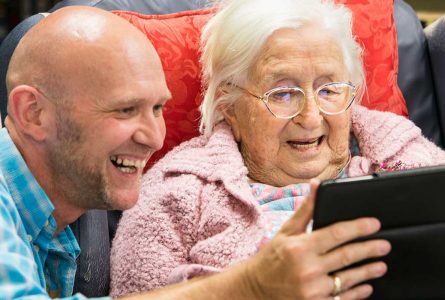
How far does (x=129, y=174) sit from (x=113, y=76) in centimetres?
18

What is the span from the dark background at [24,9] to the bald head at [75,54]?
2479 millimetres

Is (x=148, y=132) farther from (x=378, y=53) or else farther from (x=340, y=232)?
(x=378, y=53)

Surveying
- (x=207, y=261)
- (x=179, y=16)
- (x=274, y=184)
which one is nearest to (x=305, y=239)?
(x=207, y=261)

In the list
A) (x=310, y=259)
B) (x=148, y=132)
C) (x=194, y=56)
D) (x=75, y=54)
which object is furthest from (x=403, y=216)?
(x=194, y=56)

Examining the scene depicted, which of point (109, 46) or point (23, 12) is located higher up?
point (109, 46)

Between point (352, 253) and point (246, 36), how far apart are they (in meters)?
0.81

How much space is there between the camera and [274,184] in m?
1.87

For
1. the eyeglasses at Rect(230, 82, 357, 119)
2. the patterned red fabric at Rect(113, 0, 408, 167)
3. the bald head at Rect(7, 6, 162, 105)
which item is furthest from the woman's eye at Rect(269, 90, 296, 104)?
the bald head at Rect(7, 6, 162, 105)

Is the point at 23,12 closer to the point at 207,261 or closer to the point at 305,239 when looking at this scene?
the point at 207,261

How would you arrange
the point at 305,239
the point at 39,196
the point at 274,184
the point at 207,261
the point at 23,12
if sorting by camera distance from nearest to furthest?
the point at 305,239 → the point at 39,196 → the point at 207,261 → the point at 274,184 → the point at 23,12

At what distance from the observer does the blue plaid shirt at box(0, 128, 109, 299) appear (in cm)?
115

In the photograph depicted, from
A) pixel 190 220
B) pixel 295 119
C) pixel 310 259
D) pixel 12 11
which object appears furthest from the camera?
pixel 12 11

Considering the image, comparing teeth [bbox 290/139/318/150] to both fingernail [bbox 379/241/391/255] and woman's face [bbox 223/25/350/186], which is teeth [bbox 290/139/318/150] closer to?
woman's face [bbox 223/25/350/186]

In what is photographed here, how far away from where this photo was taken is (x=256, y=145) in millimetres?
1854
